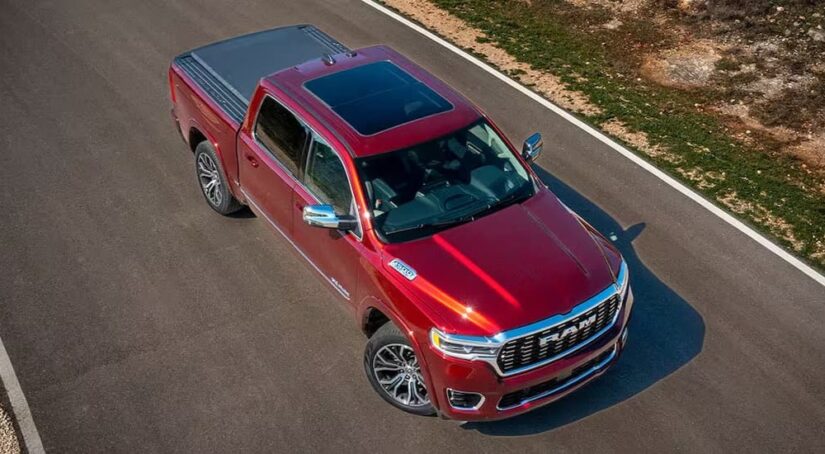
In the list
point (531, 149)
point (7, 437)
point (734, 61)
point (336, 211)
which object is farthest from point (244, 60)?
point (734, 61)

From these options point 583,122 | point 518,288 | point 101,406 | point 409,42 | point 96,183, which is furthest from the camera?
point 409,42

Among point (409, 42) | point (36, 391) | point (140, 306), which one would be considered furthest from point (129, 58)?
point (36, 391)

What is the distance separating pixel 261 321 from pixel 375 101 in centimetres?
235

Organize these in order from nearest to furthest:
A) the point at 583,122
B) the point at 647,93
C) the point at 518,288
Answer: the point at 518,288 → the point at 583,122 → the point at 647,93

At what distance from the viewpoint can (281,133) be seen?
748cm

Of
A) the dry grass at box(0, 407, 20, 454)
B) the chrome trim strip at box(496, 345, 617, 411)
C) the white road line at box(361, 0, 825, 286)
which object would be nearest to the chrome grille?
the chrome trim strip at box(496, 345, 617, 411)

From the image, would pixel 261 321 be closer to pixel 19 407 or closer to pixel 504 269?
pixel 19 407

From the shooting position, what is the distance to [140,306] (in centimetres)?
785

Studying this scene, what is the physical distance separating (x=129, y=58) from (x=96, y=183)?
11.3ft

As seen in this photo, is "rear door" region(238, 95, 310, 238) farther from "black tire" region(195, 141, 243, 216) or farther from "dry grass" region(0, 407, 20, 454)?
"dry grass" region(0, 407, 20, 454)

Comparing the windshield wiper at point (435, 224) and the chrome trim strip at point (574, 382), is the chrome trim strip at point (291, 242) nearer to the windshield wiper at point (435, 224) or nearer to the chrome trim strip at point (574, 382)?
the windshield wiper at point (435, 224)

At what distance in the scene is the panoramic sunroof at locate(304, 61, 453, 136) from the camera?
7133mm

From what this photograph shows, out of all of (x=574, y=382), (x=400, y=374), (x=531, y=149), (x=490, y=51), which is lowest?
(x=490, y=51)

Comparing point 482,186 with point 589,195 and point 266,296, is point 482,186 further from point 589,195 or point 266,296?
point 589,195
